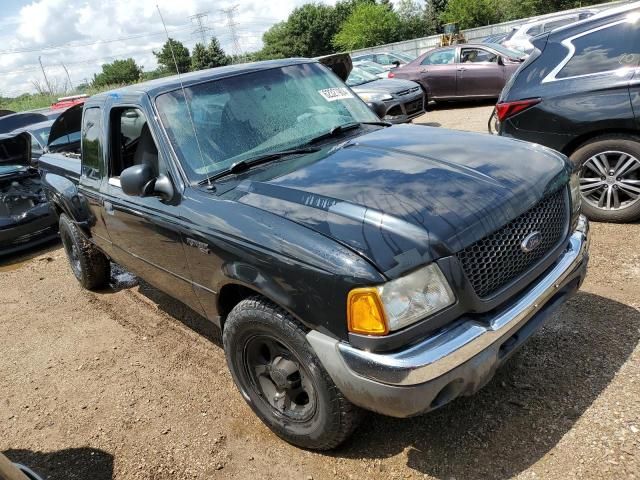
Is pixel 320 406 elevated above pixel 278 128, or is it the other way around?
pixel 278 128

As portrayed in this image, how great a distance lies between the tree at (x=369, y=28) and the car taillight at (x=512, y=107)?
61.4m

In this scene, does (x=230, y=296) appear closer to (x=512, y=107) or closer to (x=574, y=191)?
(x=574, y=191)

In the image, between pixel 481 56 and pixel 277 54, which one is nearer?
pixel 481 56

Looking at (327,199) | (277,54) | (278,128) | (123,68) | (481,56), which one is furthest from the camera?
(277,54)

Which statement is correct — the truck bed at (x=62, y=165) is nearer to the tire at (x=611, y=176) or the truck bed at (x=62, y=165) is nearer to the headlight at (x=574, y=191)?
the headlight at (x=574, y=191)

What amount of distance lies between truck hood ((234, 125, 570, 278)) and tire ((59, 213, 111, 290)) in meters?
2.92

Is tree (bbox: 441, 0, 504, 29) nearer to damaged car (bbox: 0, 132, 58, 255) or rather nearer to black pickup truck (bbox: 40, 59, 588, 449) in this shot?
damaged car (bbox: 0, 132, 58, 255)

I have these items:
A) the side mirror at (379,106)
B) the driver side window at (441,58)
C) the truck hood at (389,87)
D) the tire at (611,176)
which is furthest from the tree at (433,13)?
the tire at (611,176)

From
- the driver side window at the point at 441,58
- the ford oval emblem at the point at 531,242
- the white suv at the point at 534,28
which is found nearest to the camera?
the ford oval emblem at the point at 531,242

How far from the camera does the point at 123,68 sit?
63.5 meters

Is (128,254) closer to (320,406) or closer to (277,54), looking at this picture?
(320,406)

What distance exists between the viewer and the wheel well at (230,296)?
273cm

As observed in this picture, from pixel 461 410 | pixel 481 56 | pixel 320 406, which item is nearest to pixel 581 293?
pixel 461 410

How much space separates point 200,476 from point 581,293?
285 cm
